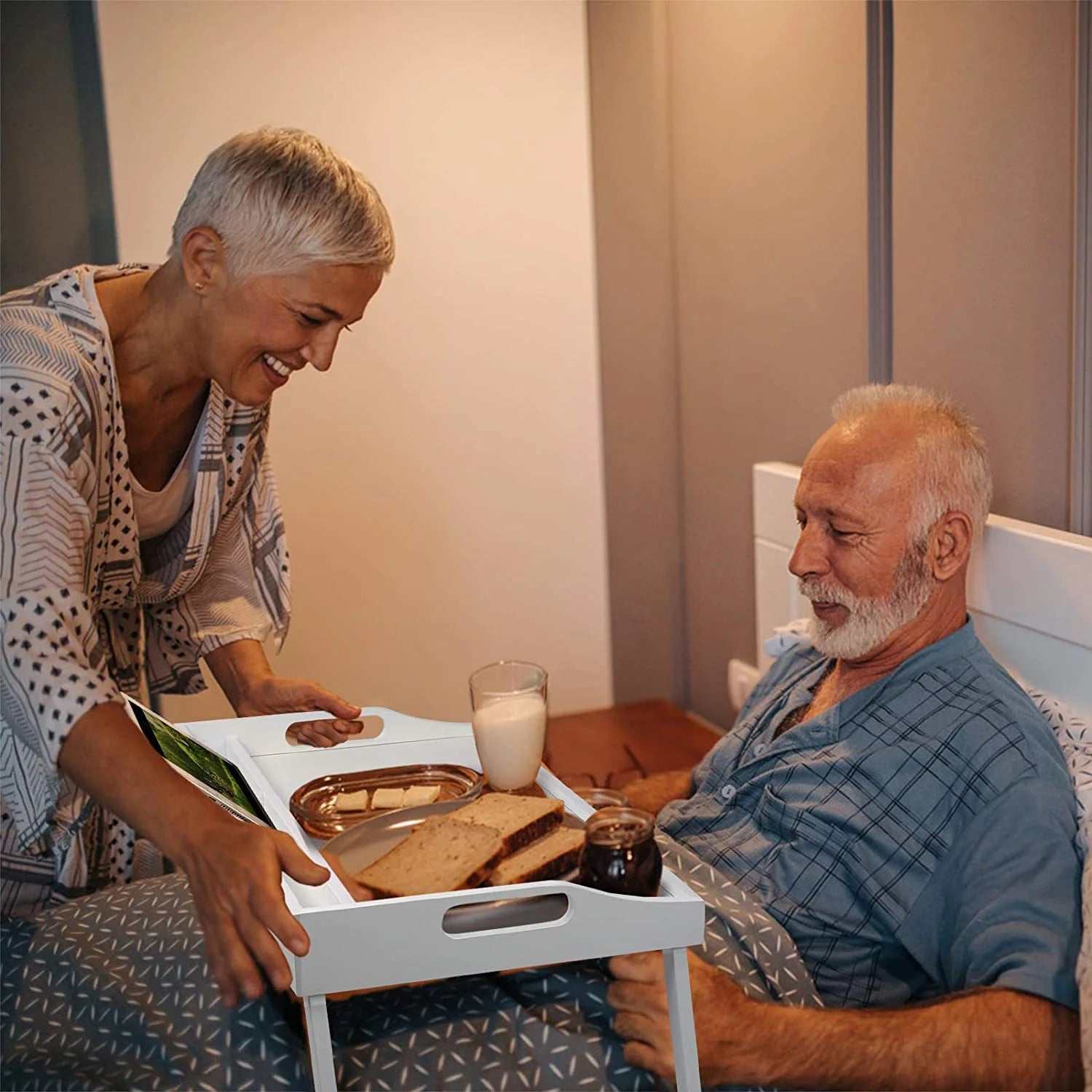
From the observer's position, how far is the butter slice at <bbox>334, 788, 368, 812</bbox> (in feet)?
4.25

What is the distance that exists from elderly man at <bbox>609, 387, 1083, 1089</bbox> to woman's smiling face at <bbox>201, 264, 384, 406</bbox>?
610mm

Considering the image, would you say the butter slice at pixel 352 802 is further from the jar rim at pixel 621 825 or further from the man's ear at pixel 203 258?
the man's ear at pixel 203 258

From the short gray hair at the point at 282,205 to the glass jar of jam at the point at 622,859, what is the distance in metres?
0.68

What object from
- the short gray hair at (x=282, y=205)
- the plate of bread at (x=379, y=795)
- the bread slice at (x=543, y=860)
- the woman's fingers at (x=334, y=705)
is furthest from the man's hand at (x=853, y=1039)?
the short gray hair at (x=282, y=205)

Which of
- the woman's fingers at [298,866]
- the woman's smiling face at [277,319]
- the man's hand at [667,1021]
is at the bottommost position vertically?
the man's hand at [667,1021]

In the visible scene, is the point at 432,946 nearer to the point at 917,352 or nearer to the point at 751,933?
the point at 751,933

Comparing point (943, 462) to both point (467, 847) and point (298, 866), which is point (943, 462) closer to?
point (467, 847)

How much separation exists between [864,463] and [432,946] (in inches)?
31.7

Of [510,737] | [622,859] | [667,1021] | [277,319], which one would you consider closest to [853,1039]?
[667,1021]

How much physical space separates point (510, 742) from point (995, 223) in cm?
96

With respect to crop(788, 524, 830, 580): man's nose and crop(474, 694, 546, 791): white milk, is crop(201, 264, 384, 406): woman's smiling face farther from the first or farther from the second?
crop(788, 524, 830, 580): man's nose

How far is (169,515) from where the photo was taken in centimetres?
157

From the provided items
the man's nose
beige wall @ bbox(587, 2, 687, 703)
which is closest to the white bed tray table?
the man's nose

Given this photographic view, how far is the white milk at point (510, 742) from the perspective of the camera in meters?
1.32
